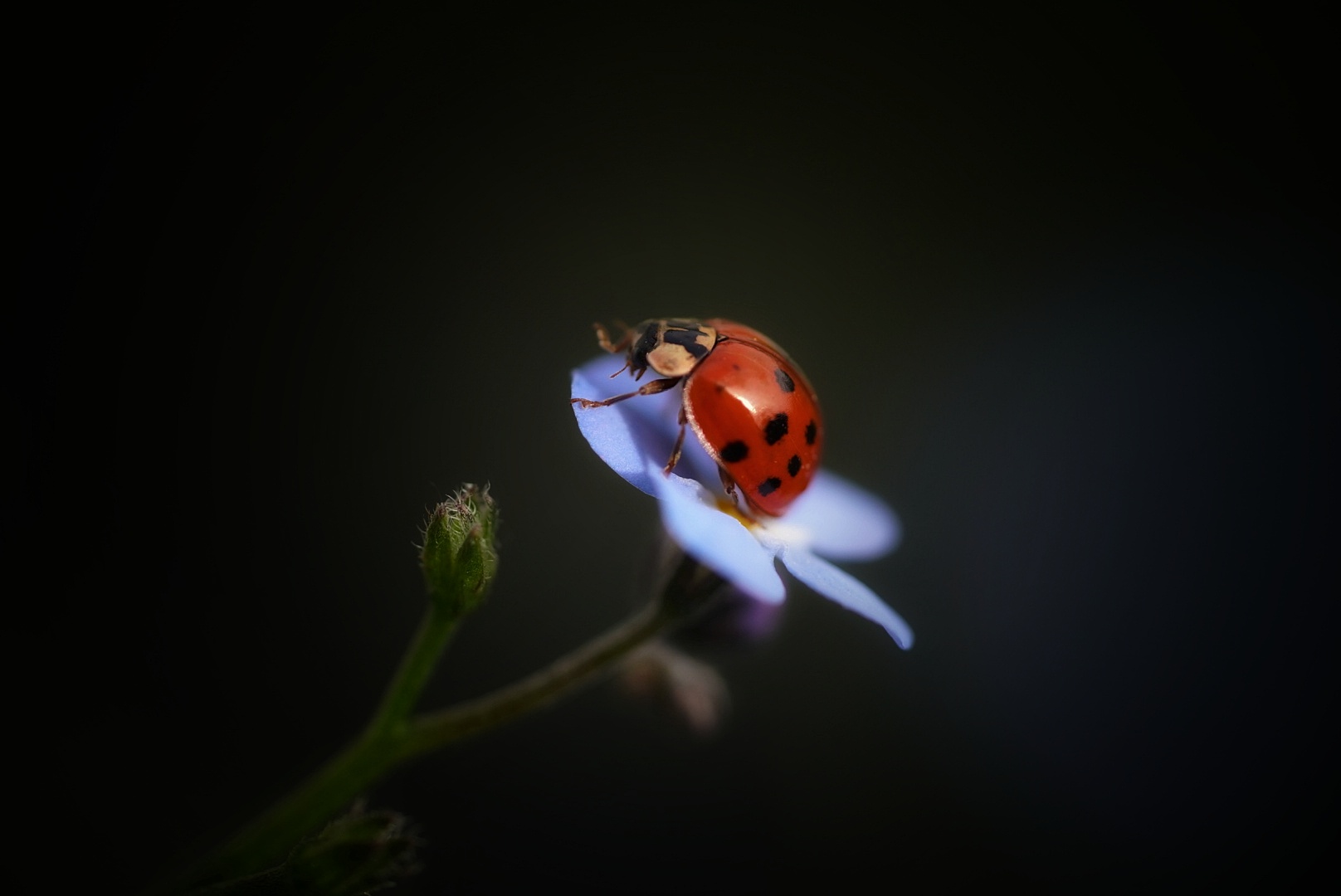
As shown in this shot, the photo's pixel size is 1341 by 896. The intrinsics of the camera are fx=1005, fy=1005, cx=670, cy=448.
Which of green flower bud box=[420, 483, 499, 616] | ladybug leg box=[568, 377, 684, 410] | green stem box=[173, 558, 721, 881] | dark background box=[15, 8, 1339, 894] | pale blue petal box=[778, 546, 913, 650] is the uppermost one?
dark background box=[15, 8, 1339, 894]

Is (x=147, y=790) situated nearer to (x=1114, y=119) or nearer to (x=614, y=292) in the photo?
(x=614, y=292)

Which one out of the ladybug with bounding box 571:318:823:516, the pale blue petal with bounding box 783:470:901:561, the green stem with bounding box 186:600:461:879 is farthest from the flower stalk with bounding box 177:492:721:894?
the pale blue petal with bounding box 783:470:901:561

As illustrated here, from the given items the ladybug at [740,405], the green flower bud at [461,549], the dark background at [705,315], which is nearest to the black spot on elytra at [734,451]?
the ladybug at [740,405]

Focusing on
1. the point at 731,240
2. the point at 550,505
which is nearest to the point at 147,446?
the point at 550,505

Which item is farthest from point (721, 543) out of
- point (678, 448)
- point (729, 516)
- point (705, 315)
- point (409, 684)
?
point (705, 315)

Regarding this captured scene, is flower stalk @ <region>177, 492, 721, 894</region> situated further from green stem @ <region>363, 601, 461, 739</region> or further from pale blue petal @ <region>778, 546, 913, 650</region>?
pale blue petal @ <region>778, 546, 913, 650</region>

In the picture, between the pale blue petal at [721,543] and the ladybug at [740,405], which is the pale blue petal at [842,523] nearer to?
the ladybug at [740,405]
